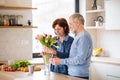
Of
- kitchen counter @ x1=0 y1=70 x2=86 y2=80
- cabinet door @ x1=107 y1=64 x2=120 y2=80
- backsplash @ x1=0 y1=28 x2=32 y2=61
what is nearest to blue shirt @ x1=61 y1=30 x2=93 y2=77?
kitchen counter @ x1=0 y1=70 x2=86 y2=80

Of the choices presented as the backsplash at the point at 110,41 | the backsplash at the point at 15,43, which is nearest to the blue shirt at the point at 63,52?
the backsplash at the point at 15,43

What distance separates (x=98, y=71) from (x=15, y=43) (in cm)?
173

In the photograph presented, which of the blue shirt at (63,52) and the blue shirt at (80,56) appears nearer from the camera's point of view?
the blue shirt at (80,56)

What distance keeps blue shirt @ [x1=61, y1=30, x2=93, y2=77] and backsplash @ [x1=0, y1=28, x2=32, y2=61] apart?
2239mm

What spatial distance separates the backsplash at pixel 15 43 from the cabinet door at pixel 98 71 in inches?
52.9

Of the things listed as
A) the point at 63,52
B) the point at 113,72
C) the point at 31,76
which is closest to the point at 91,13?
the point at 113,72

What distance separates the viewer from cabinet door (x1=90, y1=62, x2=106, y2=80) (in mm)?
4961

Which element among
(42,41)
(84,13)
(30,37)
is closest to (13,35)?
(30,37)

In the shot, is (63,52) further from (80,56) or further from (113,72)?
(113,72)

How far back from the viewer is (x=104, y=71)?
494 centimetres

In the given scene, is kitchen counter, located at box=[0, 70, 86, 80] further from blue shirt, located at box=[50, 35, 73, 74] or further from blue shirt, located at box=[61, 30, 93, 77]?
blue shirt, located at box=[50, 35, 73, 74]

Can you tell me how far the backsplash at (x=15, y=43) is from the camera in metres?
5.25

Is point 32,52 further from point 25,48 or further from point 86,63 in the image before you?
point 86,63

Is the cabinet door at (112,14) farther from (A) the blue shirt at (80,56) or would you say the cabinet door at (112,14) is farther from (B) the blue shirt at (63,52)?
(A) the blue shirt at (80,56)
